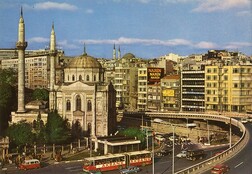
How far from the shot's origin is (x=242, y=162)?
43.0 m

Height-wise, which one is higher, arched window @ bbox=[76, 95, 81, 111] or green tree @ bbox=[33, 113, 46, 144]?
arched window @ bbox=[76, 95, 81, 111]

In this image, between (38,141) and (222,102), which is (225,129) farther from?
(38,141)

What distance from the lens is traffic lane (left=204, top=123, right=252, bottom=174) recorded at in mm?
39850

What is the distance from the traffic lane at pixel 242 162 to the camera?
39850mm

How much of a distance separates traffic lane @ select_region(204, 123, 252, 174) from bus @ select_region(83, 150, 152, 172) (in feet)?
30.4

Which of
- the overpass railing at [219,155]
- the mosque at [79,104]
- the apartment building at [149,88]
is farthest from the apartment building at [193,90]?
the mosque at [79,104]

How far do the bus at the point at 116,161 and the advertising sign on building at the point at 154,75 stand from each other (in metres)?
55.8

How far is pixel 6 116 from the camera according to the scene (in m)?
71.1

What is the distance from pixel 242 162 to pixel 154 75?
62.8m

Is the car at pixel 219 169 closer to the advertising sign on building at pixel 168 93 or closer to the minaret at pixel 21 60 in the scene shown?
the minaret at pixel 21 60

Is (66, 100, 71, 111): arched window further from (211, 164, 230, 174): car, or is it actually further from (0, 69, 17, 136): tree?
(211, 164, 230, 174): car

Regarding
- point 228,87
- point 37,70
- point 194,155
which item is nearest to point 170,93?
point 228,87

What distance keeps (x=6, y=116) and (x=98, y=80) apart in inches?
605

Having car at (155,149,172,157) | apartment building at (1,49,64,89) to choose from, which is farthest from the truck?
apartment building at (1,49,64,89)
